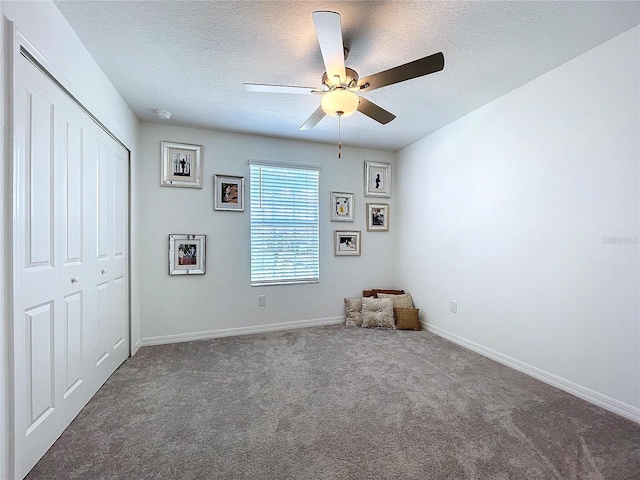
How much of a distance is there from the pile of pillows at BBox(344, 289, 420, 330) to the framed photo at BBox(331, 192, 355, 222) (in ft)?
3.73

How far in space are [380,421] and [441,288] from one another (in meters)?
2.10

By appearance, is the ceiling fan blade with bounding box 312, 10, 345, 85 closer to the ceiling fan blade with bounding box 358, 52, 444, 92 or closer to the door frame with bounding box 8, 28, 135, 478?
the ceiling fan blade with bounding box 358, 52, 444, 92

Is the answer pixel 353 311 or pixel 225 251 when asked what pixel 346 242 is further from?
pixel 225 251

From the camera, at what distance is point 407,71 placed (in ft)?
5.74

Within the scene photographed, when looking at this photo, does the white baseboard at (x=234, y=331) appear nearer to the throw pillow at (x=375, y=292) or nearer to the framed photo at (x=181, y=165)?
the throw pillow at (x=375, y=292)

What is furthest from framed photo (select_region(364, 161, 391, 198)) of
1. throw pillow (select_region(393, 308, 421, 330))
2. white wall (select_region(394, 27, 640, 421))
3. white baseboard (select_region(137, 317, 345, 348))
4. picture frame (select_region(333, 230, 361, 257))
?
white baseboard (select_region(137, 317, 345, 348))

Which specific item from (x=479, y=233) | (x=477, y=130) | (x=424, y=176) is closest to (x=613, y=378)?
(x=479, y=233)

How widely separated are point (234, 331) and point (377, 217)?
98.3 inches

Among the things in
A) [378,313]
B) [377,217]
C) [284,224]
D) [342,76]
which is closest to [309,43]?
[342,76]

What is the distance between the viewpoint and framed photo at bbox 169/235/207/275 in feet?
11.3

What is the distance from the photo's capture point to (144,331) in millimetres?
3340

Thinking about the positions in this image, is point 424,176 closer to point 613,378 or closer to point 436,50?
point 436,50

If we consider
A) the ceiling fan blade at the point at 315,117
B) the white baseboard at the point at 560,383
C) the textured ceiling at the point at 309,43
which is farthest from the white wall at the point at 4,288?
the white baseboard at the point at 560,383

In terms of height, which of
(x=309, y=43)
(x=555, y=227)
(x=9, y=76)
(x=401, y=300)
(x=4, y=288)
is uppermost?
(x=309, y=43)
